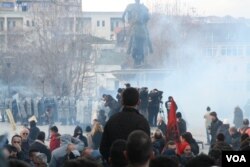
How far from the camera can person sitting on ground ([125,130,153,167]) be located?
7395 millimetres

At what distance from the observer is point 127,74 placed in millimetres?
40656

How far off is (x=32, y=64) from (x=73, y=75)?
579cm

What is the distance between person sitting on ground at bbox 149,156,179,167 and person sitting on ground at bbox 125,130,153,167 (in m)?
0.33

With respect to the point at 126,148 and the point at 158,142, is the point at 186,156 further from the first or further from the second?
the point at 126,148

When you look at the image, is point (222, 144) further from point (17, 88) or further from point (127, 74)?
point (17, 88)

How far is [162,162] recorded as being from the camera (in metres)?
7.83

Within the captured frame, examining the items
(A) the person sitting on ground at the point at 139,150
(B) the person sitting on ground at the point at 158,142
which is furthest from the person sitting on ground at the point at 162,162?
(B) the person sitting on ground at the point at 158,142

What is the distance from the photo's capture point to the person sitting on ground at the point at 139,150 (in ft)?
24.3

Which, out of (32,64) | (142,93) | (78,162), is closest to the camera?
(78,162)

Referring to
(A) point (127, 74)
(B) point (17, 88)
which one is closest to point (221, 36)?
(B) point (17, 88)

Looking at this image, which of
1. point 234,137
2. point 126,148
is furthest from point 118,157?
point 234,137

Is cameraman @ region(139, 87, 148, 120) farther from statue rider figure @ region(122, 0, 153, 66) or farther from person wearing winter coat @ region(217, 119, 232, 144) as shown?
person wearing winter coat @ region(217, 119, 232, 144)

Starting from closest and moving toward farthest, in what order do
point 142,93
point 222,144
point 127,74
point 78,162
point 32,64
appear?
point 78,162 → point 222,144 → point 142,93 → point 127,74 → point 32,64

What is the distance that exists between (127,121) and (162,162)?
6.08ft
